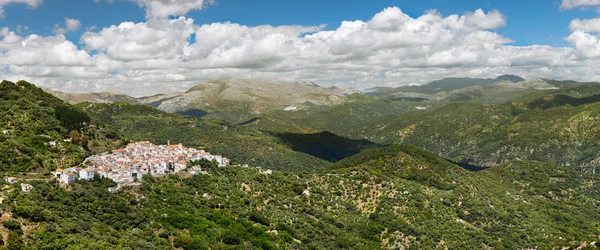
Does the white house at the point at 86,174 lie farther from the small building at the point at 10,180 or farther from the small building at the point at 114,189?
the small building at the point at 10,180

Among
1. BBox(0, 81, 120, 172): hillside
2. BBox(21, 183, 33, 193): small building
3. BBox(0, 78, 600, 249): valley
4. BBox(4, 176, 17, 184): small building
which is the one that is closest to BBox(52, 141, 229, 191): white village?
BBox(0, 78, 600, 249): valley

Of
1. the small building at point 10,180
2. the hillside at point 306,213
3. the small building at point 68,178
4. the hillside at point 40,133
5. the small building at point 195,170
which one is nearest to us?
the hillside at point 306,213

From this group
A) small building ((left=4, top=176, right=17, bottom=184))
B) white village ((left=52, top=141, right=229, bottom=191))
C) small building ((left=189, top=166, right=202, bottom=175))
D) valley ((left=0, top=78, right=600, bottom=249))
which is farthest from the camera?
small building ((left=189, top=166, right=202, bottom=175))

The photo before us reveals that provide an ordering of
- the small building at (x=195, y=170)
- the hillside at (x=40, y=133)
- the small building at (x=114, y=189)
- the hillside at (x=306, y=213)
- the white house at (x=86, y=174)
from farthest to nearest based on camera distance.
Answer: the small building at (x=195, y=170), the hillside at (x=40, y=133), the white house at (x=86, y=174), the small building at (x=114, y=189), the hillside at (x=306, y=213)

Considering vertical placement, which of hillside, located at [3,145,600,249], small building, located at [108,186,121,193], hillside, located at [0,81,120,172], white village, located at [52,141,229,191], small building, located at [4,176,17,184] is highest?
hillside, located at [0,81,120,172]

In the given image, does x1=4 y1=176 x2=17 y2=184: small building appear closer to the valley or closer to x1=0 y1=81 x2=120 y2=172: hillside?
the valley

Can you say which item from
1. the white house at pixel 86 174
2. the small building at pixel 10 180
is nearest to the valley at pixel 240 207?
the white house at pixel 86 174

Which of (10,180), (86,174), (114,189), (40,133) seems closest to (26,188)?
(10,180)
